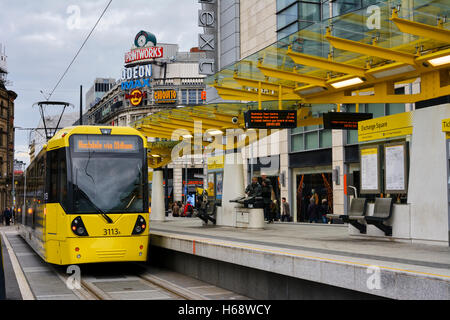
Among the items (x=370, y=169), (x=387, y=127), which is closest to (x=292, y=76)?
(x=370, y=169)

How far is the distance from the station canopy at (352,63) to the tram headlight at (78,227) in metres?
5.58

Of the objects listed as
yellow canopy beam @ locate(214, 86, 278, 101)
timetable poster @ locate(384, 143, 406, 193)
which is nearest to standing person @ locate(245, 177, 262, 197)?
yellow canopy beam @ locate(214, 86, 278, 101)

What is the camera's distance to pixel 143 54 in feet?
266

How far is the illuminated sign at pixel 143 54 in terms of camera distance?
80062mm

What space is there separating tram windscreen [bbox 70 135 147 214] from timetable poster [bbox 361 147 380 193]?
195 inches

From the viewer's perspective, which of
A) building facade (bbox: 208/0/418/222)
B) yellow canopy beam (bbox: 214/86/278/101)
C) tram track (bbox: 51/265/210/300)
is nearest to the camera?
tram track (bbox: 51/265/210/300)

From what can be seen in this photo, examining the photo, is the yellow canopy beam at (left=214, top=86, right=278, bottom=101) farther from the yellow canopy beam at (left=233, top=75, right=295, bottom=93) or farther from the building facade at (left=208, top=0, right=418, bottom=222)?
the building facade at (left=208, top=0, right=418, bottom=222)

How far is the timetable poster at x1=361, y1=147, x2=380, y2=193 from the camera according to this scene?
1197 centimetres

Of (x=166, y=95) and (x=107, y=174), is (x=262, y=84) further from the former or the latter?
(x=166, y=95)

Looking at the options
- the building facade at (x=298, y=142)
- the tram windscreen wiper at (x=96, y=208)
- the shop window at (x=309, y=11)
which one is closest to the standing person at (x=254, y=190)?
the tram windscreen wiper at (x=96, y=208)

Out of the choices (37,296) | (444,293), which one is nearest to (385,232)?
(444,293)

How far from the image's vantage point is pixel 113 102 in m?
87.8

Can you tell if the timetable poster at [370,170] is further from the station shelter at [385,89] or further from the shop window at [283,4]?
the shop window at [283,4]

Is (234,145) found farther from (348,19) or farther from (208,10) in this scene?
(208,10)
